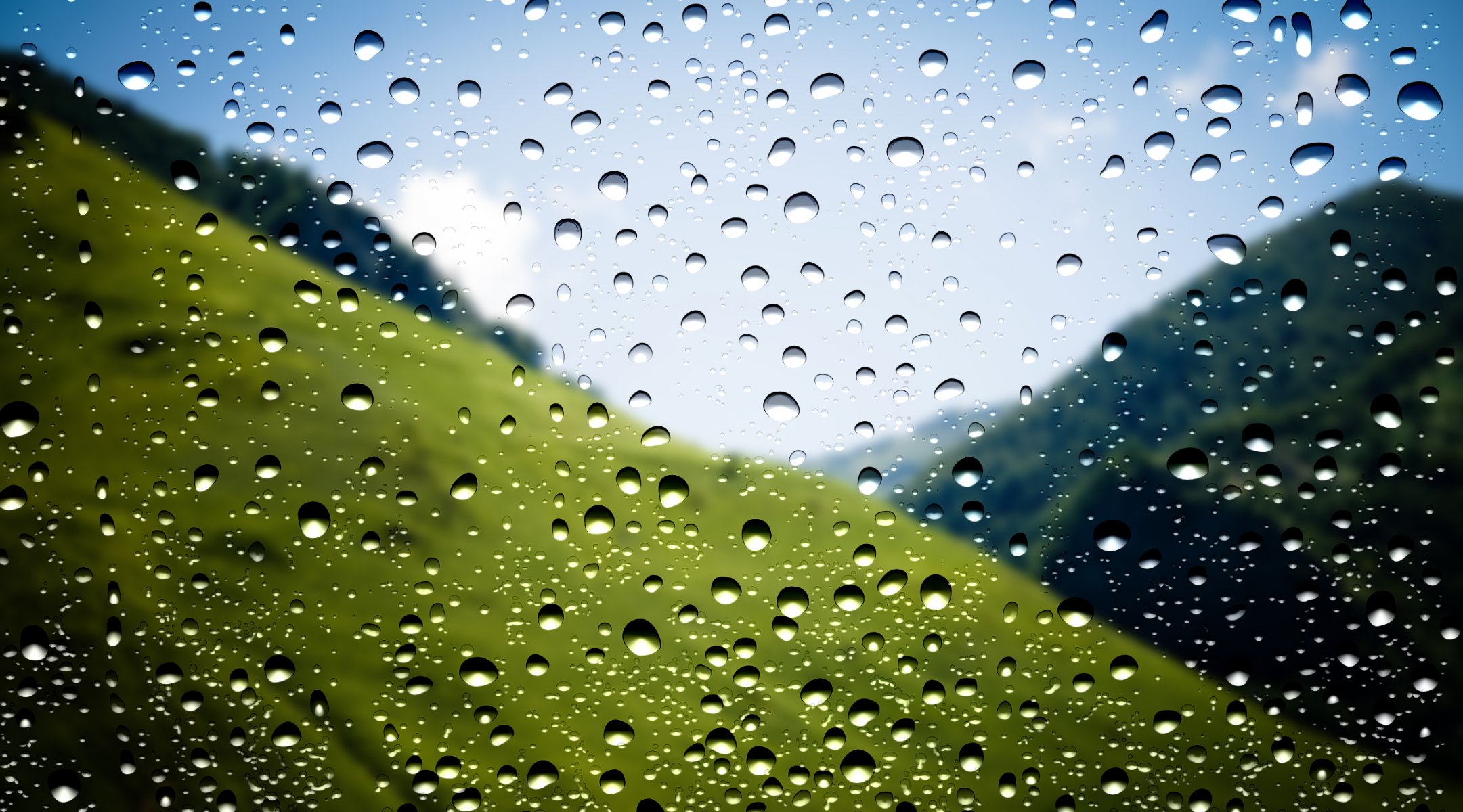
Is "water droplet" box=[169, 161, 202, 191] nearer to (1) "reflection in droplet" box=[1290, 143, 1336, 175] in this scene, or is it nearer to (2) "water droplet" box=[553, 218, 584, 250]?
(2) "water droplet" box=[553, 218, 584, 250]

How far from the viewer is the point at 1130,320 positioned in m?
0.72

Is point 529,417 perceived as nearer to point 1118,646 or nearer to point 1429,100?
point 1118,646

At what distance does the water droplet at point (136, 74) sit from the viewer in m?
0.69

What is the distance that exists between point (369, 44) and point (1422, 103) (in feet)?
3.64

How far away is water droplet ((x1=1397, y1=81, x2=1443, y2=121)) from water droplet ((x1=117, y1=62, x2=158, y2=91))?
1306 millimetres

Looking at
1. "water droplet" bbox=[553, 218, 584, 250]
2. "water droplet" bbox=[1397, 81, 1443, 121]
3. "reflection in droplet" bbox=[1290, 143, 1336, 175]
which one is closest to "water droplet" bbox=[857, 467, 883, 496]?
"water droplet" bbox=[553, 218, 584, 250]

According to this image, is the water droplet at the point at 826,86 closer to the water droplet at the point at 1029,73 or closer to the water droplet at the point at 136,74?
the water droplet at the point at 1029,73

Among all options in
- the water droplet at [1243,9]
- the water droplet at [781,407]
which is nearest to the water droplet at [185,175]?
the water droplet at [781,407]

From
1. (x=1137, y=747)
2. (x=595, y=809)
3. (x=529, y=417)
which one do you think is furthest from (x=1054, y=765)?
(x=529, y=417)

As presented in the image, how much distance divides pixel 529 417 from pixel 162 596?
429mm

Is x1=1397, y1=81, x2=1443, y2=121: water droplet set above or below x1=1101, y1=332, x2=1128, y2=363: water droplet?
above

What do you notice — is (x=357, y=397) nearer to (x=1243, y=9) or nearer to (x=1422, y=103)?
(x=1243, y=9)

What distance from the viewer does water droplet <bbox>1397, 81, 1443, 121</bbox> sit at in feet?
2.25

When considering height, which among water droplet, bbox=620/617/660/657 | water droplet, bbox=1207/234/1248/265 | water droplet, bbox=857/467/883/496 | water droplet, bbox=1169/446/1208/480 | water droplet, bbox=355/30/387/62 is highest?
water droplet, bbox=355/30/387/62
